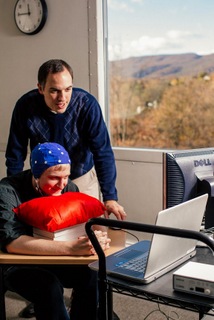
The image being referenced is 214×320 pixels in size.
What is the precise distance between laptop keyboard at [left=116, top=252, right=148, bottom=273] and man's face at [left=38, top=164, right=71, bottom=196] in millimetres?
467

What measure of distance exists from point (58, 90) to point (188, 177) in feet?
2.76

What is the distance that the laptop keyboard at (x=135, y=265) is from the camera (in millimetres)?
1390

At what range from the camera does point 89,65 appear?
11.0ft

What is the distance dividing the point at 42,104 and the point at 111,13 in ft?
4.64

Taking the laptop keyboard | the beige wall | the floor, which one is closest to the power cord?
the floor

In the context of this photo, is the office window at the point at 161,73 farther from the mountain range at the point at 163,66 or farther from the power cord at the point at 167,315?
the power cord at the point at 167,315

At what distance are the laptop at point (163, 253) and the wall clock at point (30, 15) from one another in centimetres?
253

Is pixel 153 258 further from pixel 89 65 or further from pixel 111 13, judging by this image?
pixel 111 13

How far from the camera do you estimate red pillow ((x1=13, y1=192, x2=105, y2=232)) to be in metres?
1.59

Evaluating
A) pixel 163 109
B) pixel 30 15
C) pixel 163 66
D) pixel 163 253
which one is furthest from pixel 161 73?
pixel 163 253

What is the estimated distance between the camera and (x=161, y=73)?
3.35 meters

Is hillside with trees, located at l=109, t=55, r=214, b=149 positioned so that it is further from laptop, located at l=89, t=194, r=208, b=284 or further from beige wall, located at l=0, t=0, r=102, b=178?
laptop, located at l=89, t=194, r=208, b=284

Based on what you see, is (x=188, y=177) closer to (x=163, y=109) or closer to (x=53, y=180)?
(x=53, y=180)

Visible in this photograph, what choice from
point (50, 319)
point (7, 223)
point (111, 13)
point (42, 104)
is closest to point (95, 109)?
point (42, 104)
